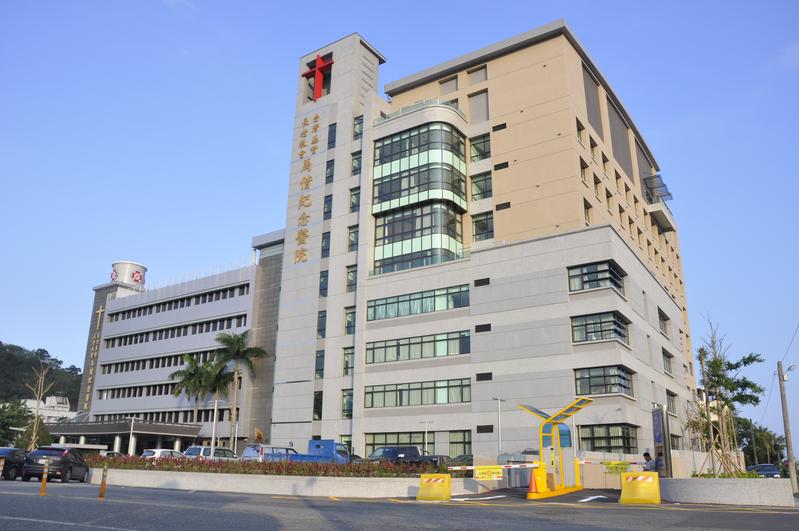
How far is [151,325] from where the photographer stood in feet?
262

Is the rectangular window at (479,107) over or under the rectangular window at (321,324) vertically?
over

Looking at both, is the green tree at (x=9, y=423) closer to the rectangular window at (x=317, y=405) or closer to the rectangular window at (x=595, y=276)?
the rectangular window at (x=317, y=405)

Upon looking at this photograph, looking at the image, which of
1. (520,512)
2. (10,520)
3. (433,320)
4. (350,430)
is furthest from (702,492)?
(350,430)

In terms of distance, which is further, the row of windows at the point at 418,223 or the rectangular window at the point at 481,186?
the rectangular window at the point at 481,186

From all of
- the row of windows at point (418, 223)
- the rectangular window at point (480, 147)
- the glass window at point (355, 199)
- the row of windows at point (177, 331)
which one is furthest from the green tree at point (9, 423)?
the rectangular window at point (480, 147)

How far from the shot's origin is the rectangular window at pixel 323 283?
194 ft

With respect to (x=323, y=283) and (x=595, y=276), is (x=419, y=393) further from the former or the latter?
(x=595, y=276)

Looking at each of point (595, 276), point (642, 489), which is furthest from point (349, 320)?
point (642, 489)

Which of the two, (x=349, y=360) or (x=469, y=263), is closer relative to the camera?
(x=469, y=263)

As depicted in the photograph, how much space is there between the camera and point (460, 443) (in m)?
47.6

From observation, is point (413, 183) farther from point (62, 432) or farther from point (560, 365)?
point (62, 432)

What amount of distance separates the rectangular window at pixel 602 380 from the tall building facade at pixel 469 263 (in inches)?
4.8

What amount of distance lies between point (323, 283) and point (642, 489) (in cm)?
4091

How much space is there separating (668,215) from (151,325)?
6260cm
